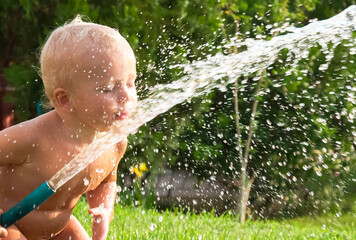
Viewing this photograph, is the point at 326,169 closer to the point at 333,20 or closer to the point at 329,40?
the point at 329,40

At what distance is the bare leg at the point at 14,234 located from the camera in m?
1.99

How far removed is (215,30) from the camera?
466 centimetres

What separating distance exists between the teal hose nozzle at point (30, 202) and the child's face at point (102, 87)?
1.12 feet

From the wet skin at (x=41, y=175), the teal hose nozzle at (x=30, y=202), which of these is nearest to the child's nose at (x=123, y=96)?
the wet skin at (x=41, y=175)

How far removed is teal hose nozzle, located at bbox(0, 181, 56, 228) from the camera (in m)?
1.85

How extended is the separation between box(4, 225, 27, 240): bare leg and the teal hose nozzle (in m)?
0.07

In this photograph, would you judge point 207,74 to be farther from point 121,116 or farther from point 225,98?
point 225,98

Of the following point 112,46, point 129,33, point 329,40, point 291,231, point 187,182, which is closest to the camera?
point 112,46

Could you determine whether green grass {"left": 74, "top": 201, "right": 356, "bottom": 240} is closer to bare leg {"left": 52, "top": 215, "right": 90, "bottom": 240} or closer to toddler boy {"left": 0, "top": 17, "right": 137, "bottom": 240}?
bare leg {"left": 52, "top": 215, "right": 90, "bottom": 240}

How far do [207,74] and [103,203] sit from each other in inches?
46.0

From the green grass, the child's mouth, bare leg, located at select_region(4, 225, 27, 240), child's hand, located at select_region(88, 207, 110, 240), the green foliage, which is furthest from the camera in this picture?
the green foliage

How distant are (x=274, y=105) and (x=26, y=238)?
3.22 m

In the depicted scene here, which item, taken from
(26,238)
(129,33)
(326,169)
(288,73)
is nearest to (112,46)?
(26,238)

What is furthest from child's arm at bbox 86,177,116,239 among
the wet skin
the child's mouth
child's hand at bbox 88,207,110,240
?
the child's mouth
